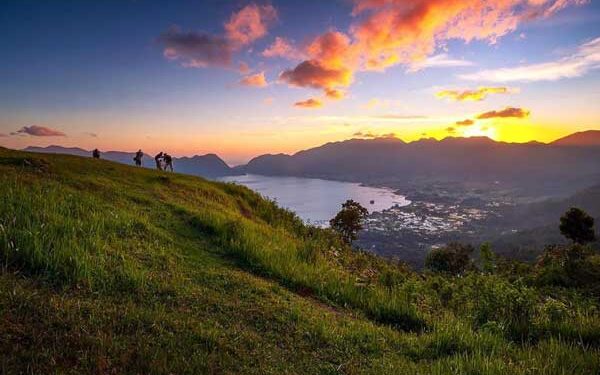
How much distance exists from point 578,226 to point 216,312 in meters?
40.7

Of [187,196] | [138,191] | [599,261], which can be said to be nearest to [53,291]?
[138,191]

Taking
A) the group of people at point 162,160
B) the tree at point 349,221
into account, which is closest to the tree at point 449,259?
the tree at point 349,221

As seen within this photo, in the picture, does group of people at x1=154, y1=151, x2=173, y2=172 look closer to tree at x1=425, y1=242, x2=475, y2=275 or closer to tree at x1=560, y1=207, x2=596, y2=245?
tree at x1=425, y1=242, x2=475, y2=275

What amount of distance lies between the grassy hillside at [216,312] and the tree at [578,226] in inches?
1253

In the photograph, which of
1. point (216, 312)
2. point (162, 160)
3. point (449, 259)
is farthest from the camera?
point (449, 259)

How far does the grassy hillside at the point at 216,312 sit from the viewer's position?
4737mm

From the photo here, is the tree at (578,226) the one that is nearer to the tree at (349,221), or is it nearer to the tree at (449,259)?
the tree at (449,259)

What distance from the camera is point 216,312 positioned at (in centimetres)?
652

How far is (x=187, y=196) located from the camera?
19219 mm

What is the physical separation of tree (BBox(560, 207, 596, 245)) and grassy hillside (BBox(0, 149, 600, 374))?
3181cm

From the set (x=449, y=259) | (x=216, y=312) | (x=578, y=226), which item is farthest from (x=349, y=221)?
(x=216, y=312)

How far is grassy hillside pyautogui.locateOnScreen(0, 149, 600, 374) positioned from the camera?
187 inches

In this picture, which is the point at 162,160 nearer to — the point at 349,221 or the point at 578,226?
the point at 349,221

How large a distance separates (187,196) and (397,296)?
1312 centimetres
